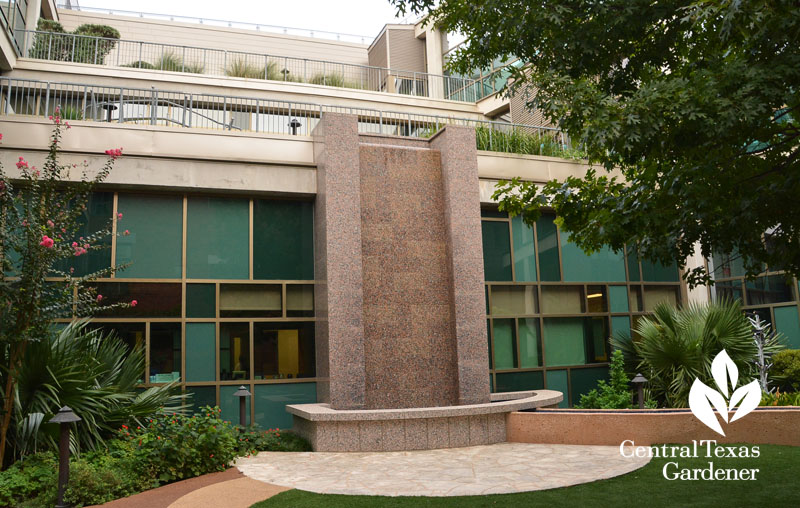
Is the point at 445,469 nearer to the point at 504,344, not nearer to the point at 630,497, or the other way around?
the point at 630,497

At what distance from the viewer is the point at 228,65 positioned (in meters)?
25.3

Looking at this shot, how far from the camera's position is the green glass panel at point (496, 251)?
14.7m

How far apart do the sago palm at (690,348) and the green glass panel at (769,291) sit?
1.84m

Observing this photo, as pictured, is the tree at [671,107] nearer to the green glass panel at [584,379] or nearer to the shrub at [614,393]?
the shrub at [614,393]

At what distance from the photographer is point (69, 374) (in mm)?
9172

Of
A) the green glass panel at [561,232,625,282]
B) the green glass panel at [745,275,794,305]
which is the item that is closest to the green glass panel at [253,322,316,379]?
the green glass panel at [561,232,625,282]

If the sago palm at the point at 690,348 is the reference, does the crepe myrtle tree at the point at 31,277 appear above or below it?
above

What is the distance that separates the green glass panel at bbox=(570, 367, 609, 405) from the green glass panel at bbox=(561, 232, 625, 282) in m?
2.19

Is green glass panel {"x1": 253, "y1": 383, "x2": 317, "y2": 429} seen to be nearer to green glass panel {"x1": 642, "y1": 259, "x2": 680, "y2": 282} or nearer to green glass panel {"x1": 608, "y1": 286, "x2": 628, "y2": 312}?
green glass panel {"x1": 608, "y1": 286, "x2": 628, "y2": 312}

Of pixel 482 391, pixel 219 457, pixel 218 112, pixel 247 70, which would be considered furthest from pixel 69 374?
pixel 247 70

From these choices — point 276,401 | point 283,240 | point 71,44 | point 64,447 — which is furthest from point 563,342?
point 71,44

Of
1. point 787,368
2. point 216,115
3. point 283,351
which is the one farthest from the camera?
point 216,115

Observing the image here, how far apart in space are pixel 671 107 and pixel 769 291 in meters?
12.9

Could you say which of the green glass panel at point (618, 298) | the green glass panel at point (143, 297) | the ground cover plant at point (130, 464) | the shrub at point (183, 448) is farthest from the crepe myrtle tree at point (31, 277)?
the green glass panel at point (618, 298)
